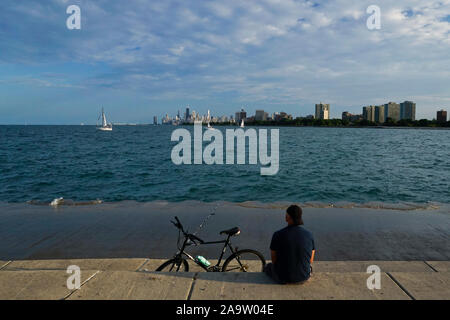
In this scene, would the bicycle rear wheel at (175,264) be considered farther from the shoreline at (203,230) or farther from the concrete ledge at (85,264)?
the shoreline at (203,230)

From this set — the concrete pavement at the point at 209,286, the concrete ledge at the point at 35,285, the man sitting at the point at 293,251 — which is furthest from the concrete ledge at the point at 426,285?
the concrete ledge at the point at 35,285

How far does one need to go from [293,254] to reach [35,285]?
4.03 meters

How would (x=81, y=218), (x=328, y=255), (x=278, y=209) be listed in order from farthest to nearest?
(x=278, y=209) < (x=81, y=218) < (x=328, y=255)

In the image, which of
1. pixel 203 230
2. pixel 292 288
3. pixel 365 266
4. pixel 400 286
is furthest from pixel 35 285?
pixel 203 230

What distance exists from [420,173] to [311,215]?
22785 millimetres

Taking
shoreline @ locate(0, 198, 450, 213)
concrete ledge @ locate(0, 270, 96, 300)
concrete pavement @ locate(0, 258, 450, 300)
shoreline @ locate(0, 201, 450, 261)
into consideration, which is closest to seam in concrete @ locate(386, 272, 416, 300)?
concrete pavement @ locate(0, 258, 450, 300)

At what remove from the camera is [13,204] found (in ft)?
56.0

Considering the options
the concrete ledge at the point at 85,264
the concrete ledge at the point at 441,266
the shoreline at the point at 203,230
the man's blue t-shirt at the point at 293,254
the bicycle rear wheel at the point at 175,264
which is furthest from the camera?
the shoreline at the point at 203,230

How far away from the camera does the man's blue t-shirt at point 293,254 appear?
4.93 metres

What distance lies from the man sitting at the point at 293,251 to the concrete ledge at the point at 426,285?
1569 millimetres
